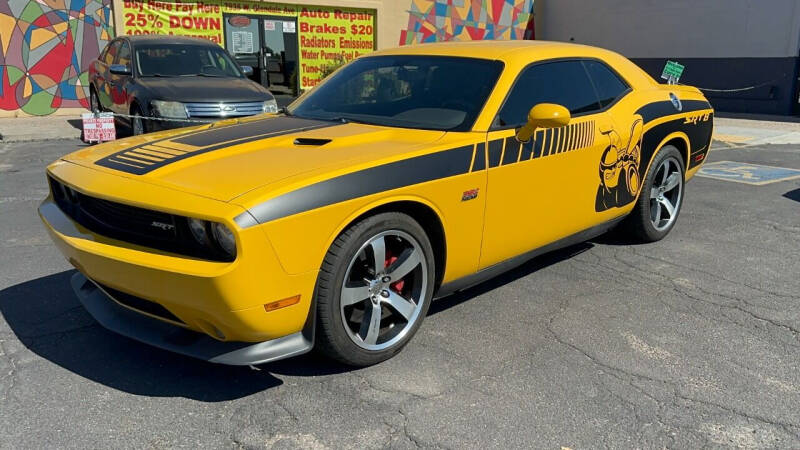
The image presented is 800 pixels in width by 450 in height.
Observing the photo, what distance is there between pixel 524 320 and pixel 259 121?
2.07m

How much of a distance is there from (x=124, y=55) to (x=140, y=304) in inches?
318

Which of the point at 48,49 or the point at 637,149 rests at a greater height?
the point at 48,49

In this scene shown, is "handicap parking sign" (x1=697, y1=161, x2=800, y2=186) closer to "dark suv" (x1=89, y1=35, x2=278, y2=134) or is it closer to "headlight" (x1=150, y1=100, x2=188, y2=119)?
"dark suv" (x1=89, y1=35, x2=278, y2=134)

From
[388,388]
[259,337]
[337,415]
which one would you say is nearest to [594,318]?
[388,388]

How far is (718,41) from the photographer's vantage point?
16016 millimetres

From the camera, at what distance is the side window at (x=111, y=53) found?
10375 millimetres

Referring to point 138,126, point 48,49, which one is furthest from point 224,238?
point 48,49

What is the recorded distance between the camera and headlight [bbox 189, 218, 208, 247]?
104 inches

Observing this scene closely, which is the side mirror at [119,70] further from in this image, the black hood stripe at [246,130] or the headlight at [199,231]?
the headlight at [199,231]

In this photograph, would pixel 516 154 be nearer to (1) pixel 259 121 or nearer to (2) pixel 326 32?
(1) pixel 259 121

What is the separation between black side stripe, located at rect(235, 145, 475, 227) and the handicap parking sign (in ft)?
19.5

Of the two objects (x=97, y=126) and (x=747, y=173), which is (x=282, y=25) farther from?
(x=747, y=173)

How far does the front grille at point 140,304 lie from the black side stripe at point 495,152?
1805mm

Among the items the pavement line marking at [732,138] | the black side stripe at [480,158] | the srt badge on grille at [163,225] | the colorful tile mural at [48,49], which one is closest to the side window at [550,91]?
the black side stripe at [480,158]
